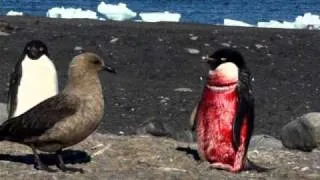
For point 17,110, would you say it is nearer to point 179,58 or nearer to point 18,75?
point 18,75

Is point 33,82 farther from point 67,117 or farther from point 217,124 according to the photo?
point 67,117

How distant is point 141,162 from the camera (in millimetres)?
8906

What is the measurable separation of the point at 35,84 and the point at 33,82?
33 mm

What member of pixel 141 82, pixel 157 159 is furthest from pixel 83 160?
pixel 141 82

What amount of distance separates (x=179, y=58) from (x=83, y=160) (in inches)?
392

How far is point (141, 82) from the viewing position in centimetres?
1689

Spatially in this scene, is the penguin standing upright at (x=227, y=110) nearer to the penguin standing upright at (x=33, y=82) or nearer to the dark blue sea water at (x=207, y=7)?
the penguin standing upright at (x=33, y=82)

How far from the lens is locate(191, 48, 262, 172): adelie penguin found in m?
8.58

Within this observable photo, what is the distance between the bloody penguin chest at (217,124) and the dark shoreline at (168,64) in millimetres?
2189

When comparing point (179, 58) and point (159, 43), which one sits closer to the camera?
point (179, 58)

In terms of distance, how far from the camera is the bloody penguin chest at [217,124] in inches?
339

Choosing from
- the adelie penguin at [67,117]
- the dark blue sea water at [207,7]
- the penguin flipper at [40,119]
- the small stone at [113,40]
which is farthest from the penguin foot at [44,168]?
the dark blue sea water at [207,7]

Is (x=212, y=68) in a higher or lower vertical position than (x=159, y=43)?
higher

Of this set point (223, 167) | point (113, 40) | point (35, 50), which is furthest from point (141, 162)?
point (113, 40)
